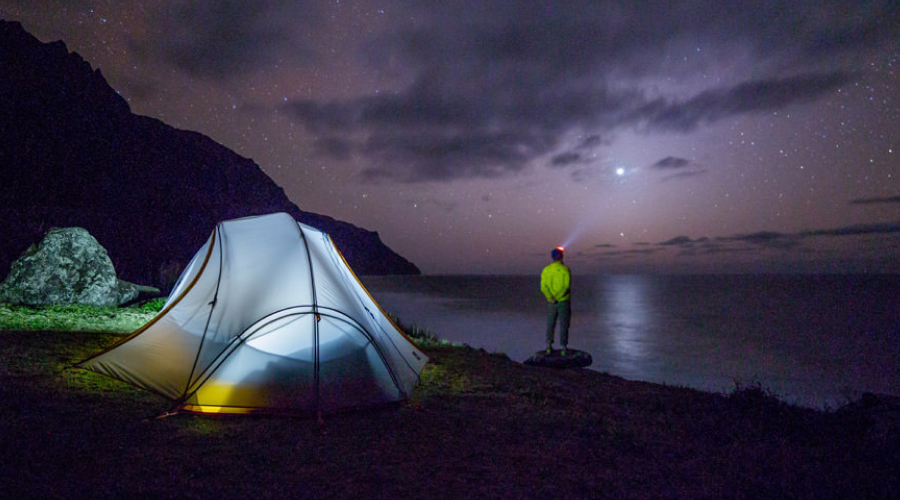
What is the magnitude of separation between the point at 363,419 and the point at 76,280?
1310cm

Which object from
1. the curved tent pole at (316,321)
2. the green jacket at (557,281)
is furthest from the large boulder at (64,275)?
the green jacket at (557,281)

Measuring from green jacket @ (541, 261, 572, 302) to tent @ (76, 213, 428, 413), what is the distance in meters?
5.13

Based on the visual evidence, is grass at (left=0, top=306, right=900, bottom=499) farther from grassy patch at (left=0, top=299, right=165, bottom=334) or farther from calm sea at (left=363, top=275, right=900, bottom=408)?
calm sea at (left=363, top=275, right=900, bottom=408)

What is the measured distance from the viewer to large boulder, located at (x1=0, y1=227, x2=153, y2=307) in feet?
43.8

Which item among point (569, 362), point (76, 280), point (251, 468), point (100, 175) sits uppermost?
point (100, 175)

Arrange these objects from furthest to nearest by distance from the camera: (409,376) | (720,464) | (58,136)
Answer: (58,136)
(409,376)
(720,464)

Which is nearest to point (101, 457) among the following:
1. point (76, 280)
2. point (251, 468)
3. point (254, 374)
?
point (251, 468)

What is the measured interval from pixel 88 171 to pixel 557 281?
67189 millimetres

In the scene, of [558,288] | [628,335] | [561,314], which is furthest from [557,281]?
[628,335]

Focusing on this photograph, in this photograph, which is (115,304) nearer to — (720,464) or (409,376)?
(409,376)

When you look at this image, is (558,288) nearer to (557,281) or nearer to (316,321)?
(557,281)

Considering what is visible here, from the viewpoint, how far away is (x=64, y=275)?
1398cm

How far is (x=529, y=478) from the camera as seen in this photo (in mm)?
4340

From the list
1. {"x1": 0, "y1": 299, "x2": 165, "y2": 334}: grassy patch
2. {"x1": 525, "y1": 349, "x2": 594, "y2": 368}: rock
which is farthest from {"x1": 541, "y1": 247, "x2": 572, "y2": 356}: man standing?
{"x1": 0, "y1": 299, "x2": 165, "y2": 334}: grassy patch
